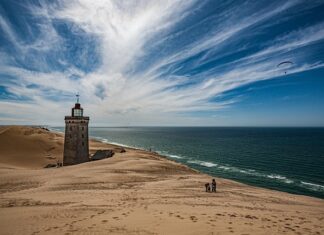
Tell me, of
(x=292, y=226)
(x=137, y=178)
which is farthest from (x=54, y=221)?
(x=137, y=178)

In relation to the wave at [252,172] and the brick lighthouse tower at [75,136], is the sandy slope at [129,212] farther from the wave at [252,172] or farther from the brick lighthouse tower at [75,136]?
the wave at [252,172]

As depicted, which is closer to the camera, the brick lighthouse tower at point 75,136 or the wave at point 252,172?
the brick lighthouse tower at point 75,136

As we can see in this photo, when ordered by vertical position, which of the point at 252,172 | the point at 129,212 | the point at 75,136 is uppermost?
the point at 75,136

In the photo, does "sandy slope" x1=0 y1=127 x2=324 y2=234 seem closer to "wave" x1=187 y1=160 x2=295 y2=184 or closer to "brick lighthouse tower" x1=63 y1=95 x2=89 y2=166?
"brick lighthouse tower" x1=63 y1=95 x2=89 y2=166

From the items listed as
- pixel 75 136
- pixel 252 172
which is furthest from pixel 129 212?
pixel 252 172

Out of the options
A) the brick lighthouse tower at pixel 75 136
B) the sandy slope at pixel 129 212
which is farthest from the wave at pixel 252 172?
the brick lighthouse tower at pixel 75 136

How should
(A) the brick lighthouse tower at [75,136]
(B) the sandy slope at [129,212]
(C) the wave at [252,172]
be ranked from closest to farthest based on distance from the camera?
(B) the sandy slope at [129,212], (A) the brick lighthouse tower at [75,136], (C) the wave at [252,172]

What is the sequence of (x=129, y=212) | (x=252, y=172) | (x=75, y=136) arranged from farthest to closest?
(x=252, y=172) → (x=75, y=136) → (x=129, y=212)

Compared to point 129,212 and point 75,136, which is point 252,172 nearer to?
point 75,136
